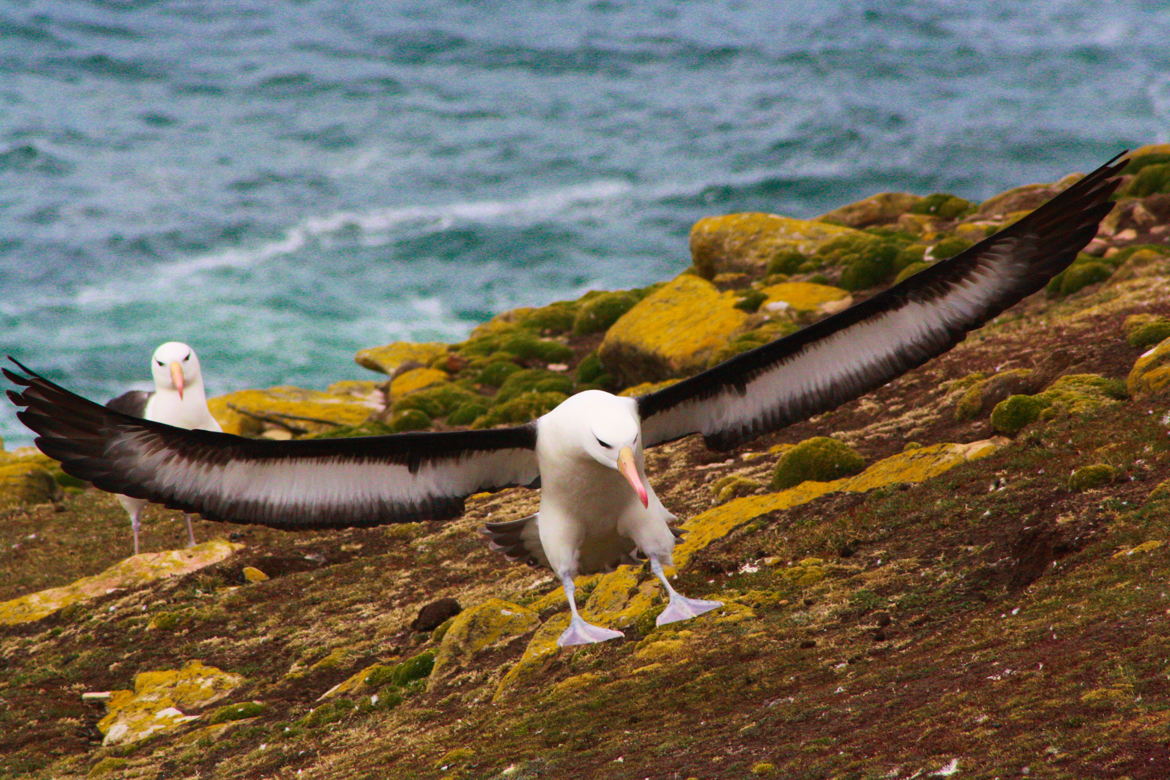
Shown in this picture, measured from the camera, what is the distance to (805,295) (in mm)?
24875

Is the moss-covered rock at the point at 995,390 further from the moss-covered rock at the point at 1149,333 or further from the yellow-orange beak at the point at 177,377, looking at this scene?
the yellow-orange beak at the point at 177,377

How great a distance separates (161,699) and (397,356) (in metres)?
23.4

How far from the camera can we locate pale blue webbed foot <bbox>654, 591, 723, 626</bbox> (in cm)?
1135

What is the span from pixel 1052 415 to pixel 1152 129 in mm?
66856

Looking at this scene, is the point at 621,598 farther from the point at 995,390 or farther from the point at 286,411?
the point at 286,411

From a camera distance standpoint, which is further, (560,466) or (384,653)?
(384,653)

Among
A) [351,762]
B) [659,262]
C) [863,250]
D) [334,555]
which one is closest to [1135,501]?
[351,762]

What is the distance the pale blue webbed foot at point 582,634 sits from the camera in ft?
36.7

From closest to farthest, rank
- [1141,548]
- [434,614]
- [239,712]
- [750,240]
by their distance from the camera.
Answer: [1141,548]
[239,712]
[434,614]
[750,240]

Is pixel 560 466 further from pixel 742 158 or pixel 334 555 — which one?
pixel 742 158

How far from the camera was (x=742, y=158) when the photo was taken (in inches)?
2832

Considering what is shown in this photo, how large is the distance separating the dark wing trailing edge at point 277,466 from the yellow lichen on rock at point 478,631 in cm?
165

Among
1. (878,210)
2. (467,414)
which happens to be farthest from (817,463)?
(878,210)

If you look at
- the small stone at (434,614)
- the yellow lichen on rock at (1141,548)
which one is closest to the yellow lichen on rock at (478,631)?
the small stone at (434,614)
